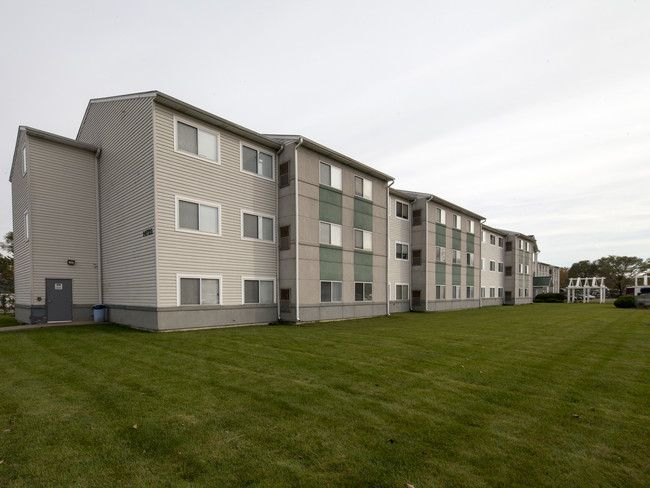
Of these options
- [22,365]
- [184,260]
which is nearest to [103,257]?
[184,260]

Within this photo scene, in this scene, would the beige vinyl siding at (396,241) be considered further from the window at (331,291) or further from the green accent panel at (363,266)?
the window at (331,291)

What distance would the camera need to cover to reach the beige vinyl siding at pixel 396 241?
2705 cm

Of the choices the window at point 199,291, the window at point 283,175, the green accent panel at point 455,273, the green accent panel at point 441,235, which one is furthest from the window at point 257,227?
the green accent panel at point 455,273

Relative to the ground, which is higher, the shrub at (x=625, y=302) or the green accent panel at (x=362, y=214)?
the green accent panel at (x=362, y=214)

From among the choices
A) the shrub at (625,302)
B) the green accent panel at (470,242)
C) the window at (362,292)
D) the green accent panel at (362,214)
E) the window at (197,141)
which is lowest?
the shrub at (625,302)

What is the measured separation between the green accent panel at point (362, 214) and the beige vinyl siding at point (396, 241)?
4.11 m

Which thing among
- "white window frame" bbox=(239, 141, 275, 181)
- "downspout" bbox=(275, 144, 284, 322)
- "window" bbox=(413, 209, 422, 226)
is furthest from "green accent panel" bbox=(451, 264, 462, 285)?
"white window frame" bbox=(239, 141, 275, 181)

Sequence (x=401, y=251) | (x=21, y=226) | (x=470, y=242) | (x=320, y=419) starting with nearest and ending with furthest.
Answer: (x=320, y=419)
(x=21, y=226)
(x=401, y=251)
(x=470, y=242)

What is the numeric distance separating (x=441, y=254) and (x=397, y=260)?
6.35 metres

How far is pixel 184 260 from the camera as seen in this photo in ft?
48.0

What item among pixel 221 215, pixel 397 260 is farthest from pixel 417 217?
pixel 221 215

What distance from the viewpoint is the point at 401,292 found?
1112 inches

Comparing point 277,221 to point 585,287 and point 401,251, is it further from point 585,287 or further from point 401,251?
point 585,287

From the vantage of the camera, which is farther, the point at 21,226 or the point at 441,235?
the point at 441,235
